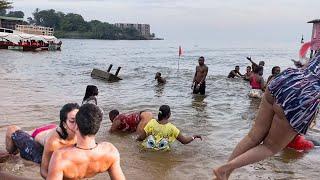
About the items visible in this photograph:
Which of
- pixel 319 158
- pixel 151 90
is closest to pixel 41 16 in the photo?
pixel 151 90

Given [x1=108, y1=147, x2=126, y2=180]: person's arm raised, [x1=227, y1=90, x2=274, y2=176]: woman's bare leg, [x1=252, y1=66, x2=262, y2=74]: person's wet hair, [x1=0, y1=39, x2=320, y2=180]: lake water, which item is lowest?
[x1=0, y1=39, x2=320, y2=180]: lake water

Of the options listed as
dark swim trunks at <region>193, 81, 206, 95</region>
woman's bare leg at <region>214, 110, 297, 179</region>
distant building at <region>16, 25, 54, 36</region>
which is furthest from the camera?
distant building at <region>16, 25, 54, 36</region>

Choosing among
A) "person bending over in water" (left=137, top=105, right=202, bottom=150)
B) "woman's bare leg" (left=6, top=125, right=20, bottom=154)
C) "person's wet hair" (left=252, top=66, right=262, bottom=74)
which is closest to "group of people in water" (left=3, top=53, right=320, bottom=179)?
"woman's bare leg" (left=6, top=125, right=20, bottom=154)

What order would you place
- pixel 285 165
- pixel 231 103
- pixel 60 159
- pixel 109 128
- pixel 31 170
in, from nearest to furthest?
1. pixel 60 159
2. pixel 31 170
3. pixel 285 165
4. pixel 109 128
5. pixel 231 103

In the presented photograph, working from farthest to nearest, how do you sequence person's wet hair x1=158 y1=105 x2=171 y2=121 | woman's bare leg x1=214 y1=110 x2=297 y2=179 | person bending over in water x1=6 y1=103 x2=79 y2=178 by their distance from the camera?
person's wet hair x1=158 y1=105 x2=171 y2=121, person bending over in water x1=6 y1=103 x2=79 y2=178, woman's bare leg x1=214 y1=110 x2=297 y2=179

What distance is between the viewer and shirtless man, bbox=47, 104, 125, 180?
335cm

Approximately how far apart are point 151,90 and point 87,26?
569ft

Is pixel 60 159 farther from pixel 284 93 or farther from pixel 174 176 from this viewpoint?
pixel 174 176

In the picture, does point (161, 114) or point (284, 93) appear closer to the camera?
point (284, 93)

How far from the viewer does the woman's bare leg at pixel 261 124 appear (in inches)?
159

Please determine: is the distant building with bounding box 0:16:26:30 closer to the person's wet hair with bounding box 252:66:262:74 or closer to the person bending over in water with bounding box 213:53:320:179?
the person's wet hair with bounding box 252:66:262:74

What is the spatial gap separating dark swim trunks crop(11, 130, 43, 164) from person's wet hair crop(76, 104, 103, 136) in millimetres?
2581

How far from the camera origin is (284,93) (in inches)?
153

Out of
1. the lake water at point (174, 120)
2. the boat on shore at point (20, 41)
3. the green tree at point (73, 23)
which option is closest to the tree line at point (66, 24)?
the green tree at point (73, 23)
